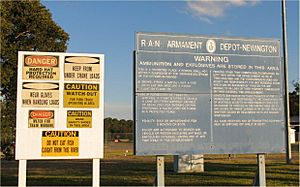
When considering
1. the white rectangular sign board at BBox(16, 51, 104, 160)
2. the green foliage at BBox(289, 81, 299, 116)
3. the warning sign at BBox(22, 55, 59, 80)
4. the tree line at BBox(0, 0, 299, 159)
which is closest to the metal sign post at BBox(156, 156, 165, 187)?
the white rectangular sign board at BBox(16, 51, 104, 160)

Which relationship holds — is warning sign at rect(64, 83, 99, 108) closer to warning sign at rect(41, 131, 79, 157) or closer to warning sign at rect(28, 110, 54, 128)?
warning sign at rect(28, 110, 54, 128)

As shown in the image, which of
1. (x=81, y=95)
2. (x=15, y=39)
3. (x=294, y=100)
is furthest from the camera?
(x=294, y=100)

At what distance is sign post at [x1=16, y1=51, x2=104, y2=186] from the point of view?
7.43m

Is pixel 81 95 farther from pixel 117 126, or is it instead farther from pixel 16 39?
pixel 117 126

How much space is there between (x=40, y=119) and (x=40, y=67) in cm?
89

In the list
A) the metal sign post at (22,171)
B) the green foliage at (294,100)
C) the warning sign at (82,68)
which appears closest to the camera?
the metal sign post at (22,171)

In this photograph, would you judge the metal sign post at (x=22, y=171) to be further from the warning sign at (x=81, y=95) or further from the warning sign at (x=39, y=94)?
the warning sign at (x=81, y=95)

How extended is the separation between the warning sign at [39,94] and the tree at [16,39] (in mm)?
7309

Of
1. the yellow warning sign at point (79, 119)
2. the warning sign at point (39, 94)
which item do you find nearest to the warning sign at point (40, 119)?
the warning sign at point (39, 94)

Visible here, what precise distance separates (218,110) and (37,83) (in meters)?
3.21

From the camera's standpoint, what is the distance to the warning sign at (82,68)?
7.66m

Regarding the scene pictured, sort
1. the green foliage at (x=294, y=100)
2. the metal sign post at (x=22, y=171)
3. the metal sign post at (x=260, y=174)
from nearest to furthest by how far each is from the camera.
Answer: the metal sign post at (x=22, y=171) → the metal sign post at (x=260, y=174) → the green foliage at (x=294, y=100)

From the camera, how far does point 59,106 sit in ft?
24.8

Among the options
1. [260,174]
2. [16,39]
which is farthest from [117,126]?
[260,174]
